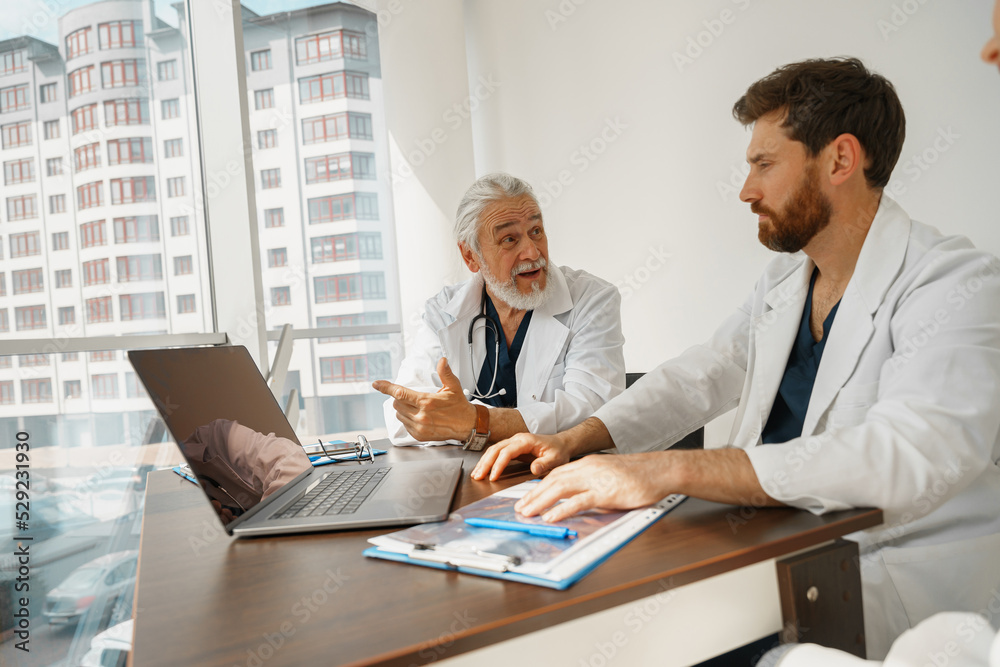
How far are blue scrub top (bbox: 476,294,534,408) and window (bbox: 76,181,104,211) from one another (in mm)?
2008

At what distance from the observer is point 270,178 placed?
5.18 m

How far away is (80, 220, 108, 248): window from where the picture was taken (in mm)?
2992

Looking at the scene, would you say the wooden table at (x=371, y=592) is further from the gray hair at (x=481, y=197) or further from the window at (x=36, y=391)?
the window at (x=36, y=391)

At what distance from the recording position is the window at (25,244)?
8.41ft

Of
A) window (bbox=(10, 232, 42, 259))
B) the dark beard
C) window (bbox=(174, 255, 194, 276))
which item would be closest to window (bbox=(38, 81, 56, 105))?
window (bbox=(10, 232, 42, 259))

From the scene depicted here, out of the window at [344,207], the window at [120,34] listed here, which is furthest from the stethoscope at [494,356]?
the window at [344,207]

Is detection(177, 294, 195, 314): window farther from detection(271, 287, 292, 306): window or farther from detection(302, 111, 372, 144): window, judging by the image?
detection(302, 111, 372, 144): window

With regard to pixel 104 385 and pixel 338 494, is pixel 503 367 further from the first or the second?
pixel 104 385

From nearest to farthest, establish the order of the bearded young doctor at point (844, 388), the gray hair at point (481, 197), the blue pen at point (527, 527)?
1. the blue pen at point (527, 527)
2. the bearded young doctor at point (844, 388)
3. the gray hair at point (481, 197)

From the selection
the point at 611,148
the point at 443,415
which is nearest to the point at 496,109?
the point at 611,148

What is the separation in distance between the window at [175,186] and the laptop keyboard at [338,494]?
8.50 ft

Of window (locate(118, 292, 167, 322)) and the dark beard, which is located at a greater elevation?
window (locate(118, 292, 167, 322))

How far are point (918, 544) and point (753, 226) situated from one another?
1621 mm

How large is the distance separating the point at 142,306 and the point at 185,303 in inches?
8.0
